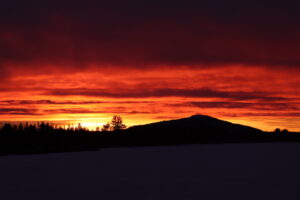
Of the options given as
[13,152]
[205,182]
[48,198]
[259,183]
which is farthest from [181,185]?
[13,152]

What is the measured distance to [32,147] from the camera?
641 feet

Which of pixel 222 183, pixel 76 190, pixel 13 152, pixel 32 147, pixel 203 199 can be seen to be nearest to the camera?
pixel 203 199

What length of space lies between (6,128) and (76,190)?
145 m

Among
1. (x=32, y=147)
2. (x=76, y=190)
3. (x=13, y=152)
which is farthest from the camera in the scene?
(x=32, y=147)

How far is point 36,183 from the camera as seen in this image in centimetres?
6450

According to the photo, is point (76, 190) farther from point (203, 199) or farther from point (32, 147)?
point (32, 147)

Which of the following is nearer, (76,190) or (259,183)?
(76,190)

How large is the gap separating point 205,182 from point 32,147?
144292 mm

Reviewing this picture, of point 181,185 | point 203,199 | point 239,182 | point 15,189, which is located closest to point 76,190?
point 15,189

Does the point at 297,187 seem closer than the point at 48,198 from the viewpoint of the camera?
No

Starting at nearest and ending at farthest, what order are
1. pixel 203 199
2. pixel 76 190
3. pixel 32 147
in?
pixel 203 199 < pixel 76 190 < pixel 32 147

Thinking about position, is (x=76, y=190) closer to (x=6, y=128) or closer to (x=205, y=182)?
(x=205, y=182)

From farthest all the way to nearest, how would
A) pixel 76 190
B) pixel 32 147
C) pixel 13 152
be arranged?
pixel 32 147
pixel 13 152
pixel 76 190

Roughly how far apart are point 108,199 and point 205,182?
800 inches
